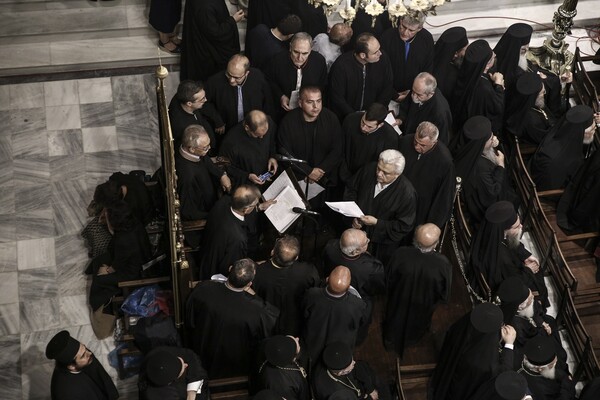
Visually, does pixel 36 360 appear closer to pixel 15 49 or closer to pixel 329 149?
pixel 329 149

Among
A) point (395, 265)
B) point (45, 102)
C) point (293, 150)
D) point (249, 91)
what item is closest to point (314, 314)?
point (395, 265)

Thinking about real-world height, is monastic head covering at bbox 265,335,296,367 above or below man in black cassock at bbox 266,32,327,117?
below

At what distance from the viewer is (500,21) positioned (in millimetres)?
12648

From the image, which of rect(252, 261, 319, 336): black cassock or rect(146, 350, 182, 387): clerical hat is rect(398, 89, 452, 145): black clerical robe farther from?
rect(146, 350, 182, 387): clerical hat

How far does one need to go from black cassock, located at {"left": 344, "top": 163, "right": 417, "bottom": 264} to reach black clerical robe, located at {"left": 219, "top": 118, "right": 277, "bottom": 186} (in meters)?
0.99

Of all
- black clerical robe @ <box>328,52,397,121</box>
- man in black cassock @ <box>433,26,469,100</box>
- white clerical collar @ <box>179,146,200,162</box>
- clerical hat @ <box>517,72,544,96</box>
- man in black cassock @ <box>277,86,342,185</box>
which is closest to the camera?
white clerical collar @ <box>179,146,200,162</box>

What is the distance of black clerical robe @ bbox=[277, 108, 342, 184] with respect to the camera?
356 inches

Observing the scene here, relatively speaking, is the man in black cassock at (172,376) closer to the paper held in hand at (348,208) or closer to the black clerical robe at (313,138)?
the paper held in hand at (348,208)

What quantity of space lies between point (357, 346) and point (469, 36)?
5.62 m

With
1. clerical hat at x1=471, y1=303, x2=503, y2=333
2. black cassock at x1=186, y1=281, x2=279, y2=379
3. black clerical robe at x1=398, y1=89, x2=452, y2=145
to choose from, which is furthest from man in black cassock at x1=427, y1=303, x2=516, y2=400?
black clerical robe at x1=398, y1=89, x2=452, y2=145

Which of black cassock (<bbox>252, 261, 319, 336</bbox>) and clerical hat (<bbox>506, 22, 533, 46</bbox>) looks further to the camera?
clerical hat (<bbox>506, 22, 533, 46</bbox>)

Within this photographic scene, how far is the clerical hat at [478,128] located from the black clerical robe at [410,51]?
1336 mm

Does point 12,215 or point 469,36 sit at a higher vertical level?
point 469,36

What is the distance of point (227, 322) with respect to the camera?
24.7 feet
